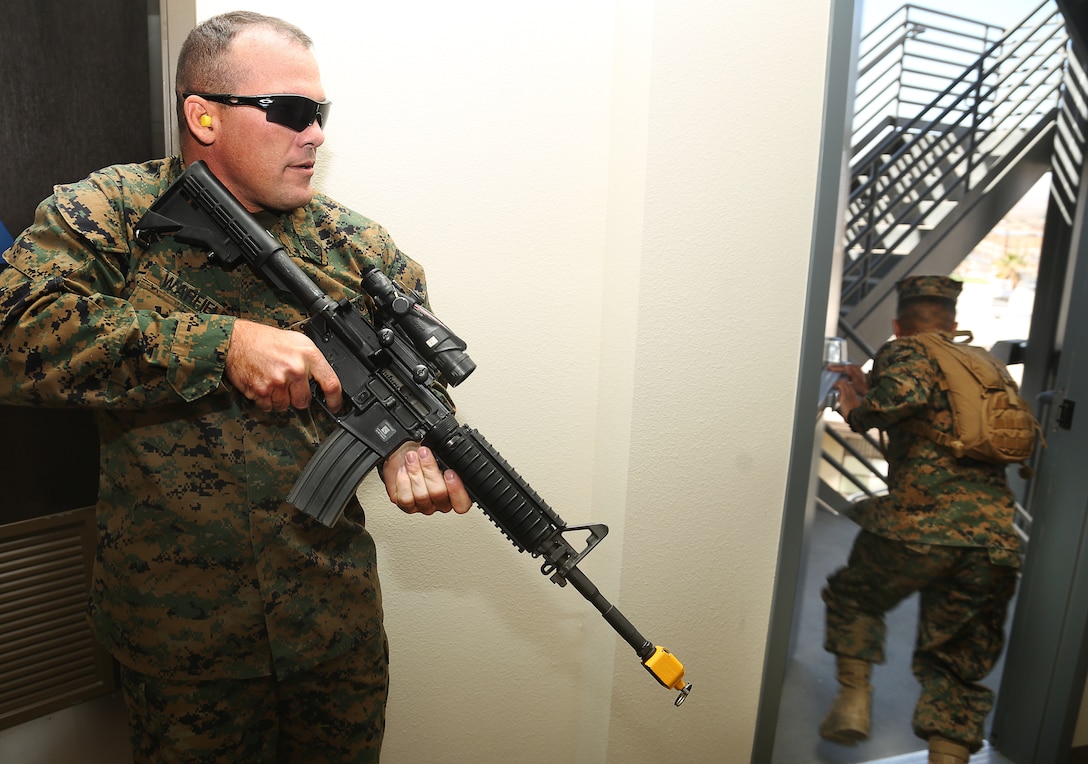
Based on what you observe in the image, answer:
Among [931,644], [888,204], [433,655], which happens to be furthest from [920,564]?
[433,655]

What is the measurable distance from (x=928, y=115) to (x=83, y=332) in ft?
6.24

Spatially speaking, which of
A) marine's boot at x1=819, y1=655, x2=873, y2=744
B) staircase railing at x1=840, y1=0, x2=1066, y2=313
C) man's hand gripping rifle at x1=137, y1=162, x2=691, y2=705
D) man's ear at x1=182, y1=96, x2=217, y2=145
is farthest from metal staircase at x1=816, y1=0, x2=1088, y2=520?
man's ear at x1=182, y1=96, x2=217, y2=145

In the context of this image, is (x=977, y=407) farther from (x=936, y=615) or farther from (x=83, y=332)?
(x=83, y=332)

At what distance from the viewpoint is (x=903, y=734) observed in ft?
6.98

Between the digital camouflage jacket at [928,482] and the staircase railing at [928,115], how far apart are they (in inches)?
9.8

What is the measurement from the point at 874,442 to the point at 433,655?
52.0 inches

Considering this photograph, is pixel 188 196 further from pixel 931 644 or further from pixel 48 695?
pixel 931 644

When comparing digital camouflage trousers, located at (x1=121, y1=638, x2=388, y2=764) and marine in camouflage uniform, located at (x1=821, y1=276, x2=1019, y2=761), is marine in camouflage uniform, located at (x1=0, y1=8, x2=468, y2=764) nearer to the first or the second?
digital camouflage trousers, located at (x1=121, y1=638, x2=388, y2=764)

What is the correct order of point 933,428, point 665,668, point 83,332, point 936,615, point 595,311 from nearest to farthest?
point 83,332, point 665,668, point 595,311, point 933,428, point 936,615

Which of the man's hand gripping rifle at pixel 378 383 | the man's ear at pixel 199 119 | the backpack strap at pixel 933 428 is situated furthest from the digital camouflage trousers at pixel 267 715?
the backpack strap at pixel 933 428

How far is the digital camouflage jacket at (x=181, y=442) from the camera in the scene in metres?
0.97

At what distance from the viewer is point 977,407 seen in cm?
185

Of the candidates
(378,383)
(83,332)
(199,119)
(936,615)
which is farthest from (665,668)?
(936,615)

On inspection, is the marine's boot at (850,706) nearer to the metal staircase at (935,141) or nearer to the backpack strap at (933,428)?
the backpack strap at (933,428)
